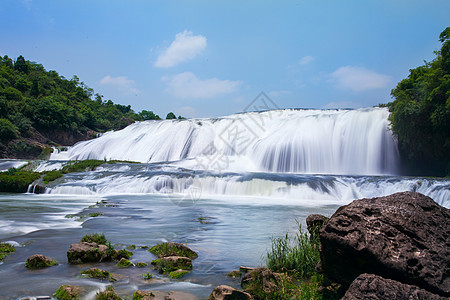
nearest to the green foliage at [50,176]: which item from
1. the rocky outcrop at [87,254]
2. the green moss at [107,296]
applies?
the rocky outcrop at [87,254]

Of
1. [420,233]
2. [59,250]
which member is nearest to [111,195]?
[59,250]

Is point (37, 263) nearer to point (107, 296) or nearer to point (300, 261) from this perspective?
point (107, 296)

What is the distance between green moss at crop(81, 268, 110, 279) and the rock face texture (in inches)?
148

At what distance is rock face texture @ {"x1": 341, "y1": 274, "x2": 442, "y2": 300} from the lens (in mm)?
3307

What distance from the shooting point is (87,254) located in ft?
20.7

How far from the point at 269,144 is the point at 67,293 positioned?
92.8 ft

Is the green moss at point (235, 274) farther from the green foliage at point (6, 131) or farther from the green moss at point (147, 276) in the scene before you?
the green foliage at point (6, 131)

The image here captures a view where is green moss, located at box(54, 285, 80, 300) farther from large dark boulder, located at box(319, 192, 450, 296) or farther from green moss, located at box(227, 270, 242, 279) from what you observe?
large dark boulder, located at box(319, 192, 450, 296)

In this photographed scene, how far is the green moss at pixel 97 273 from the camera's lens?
17.9 ft

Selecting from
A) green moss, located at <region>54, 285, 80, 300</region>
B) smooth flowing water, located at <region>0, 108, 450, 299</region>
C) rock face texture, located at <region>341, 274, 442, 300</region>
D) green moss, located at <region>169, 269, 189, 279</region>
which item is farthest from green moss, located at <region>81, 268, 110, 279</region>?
rock face texture, located at <region>341, 274, 442, 300</region>

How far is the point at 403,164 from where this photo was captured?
28.0 metres

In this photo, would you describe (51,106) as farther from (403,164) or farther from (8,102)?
(403,164)

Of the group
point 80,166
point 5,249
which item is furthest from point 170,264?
point 80,166

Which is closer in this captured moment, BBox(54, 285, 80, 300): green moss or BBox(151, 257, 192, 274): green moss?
BBox(54, 285, 80, 300): green moss
